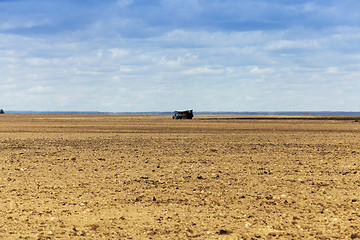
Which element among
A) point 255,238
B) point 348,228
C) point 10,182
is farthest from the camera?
point 10,182

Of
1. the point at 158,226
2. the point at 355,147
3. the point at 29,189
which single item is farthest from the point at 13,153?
the point at 355,147

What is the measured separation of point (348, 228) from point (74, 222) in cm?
570

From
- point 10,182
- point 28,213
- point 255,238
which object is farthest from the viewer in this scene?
point 10,182

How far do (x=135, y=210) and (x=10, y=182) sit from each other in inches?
208

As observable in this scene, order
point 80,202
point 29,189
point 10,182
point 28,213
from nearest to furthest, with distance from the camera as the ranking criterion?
1. point 28,213
2. point 80,202
3. point 29,189
4. point 10,182

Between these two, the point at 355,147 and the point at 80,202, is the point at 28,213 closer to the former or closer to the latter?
the point at 80,202

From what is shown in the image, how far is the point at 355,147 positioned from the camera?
74.6 feet

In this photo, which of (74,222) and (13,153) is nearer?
(74,222)

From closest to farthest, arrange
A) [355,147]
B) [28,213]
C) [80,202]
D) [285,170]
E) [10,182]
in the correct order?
1. [28,213]
2. [80,202]
3. [10,182]
4. [285,170]
5. [355,147]

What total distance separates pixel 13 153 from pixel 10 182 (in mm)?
7906

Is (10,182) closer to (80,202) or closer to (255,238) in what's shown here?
(80,202)

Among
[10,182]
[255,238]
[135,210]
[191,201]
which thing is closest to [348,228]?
[255,238]

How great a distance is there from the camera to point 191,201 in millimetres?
10461

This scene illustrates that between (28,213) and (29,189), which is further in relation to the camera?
(29,189)
